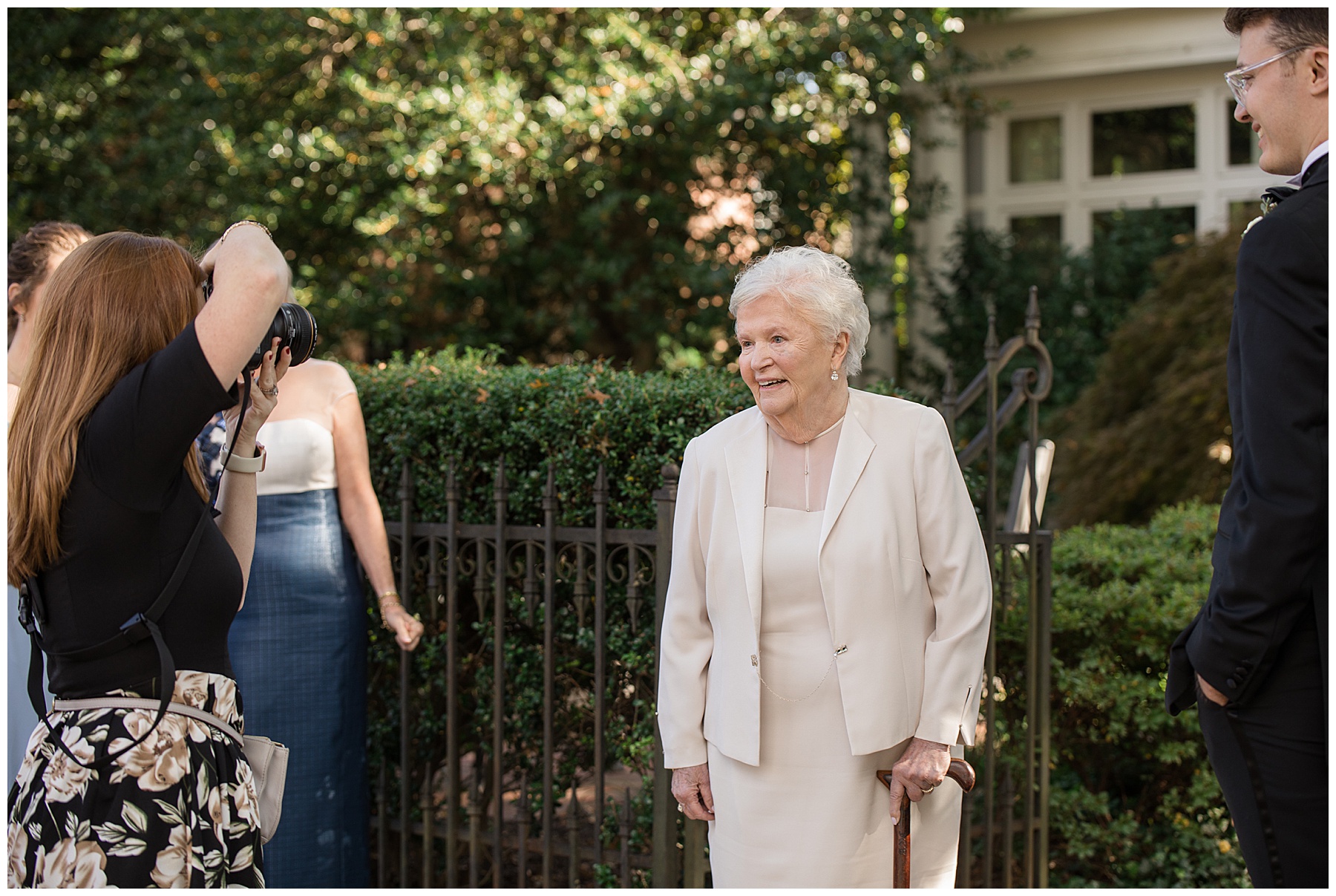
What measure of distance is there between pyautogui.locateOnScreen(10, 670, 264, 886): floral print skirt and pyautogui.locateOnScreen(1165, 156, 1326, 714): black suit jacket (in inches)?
74.3

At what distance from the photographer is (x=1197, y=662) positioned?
2023mm

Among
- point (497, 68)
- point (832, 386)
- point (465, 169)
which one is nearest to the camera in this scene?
point (832, 386)

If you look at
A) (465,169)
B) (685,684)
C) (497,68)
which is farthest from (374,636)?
(497,68)

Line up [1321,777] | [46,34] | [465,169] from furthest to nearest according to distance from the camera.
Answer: [46,34] → [465,169] → [1321,777]

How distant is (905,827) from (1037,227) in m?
8.01

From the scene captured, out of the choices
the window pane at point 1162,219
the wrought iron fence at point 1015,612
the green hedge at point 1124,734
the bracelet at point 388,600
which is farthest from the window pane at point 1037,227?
the bracelet at point 388,600

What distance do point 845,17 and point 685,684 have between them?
21.8 feet

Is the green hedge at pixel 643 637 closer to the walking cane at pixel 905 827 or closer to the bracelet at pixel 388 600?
the bracelet at pixel 388 600

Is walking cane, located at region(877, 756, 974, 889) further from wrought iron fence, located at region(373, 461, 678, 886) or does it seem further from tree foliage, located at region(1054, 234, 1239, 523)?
tree foliage, located at region(1054, 234, 1239, 523)

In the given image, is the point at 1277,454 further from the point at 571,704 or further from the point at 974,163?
the point at 974,163

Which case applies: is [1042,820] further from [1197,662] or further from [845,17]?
[845,17]

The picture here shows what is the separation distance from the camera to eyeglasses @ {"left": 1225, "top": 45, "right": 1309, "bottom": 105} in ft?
6.57

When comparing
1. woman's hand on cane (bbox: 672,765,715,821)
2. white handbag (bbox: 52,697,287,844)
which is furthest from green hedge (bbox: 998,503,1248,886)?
white handbag (bbox: 52,697,287,844)

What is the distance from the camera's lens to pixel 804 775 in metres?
2.49
